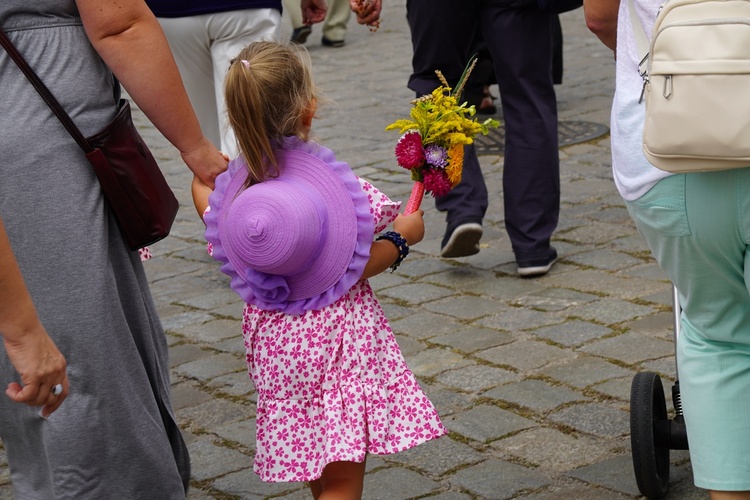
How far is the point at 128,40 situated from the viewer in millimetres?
2850

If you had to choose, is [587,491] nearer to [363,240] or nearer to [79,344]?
[363,240]

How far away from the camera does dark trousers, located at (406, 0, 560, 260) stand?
17.3 ft

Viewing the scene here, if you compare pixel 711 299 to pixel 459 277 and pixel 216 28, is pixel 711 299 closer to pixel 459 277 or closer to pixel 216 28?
pixel 459 277

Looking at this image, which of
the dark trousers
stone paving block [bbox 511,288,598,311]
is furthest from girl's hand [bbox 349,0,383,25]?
stone paving block [bbox 511,288,598,311]

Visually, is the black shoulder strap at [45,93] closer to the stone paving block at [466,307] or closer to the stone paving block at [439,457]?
the stone paving block at [439,457]

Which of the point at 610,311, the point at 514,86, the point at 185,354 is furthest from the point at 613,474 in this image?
the point at 514,86

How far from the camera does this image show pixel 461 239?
5.42 m

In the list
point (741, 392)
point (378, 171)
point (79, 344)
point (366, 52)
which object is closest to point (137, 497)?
point (79, 344)

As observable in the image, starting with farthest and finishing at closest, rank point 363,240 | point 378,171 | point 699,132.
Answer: point 378,171, point 363,240, point 699,132

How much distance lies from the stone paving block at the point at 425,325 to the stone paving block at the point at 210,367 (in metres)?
0.65

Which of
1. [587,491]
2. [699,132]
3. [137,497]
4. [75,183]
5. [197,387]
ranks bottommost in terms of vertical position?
[197,387]

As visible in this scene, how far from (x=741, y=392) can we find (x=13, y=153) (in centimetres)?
167

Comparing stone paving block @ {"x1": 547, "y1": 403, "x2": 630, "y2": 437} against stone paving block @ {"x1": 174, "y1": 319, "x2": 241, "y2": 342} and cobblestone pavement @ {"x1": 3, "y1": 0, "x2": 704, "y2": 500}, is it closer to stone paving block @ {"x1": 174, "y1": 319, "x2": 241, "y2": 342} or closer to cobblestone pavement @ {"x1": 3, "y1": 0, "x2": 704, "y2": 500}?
cobblestone pavement @ {"x1": 3, "y1": 0, "x2": 704, "y2": 500}

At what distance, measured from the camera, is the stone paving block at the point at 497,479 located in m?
3.51
